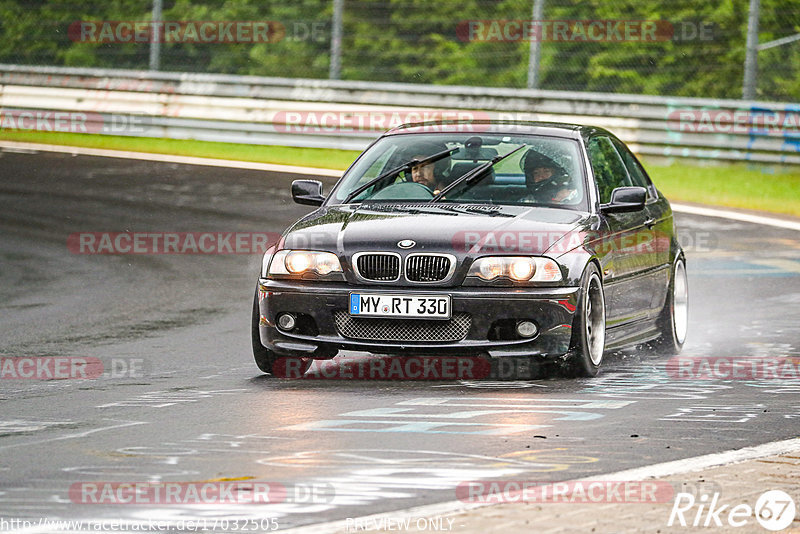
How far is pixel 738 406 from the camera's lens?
812 cm

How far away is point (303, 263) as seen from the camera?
29.3 ft

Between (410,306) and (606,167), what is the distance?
92.9 inches

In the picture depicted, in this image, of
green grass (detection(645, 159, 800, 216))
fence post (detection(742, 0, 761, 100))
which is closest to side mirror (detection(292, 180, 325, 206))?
green grass (detection(645, 159, 800, 216))

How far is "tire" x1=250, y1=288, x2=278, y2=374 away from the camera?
9.12 meters

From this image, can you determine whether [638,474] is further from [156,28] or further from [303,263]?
[156,28]

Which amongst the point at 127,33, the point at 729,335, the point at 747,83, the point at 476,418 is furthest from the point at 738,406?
the point at 127,33

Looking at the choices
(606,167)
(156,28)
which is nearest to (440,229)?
(606,167)

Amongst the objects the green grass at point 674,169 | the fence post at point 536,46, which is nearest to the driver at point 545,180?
the green grass at point 674,169

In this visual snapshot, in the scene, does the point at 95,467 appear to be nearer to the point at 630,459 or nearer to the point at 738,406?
the point at 630,459

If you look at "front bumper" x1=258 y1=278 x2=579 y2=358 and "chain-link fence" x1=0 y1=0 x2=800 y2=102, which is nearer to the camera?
"front bumper" x1=258 y1=278 x2=579 y2=358

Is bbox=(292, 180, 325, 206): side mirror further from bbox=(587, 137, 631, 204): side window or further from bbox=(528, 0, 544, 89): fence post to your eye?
bbox=(528, 0, 544, 89): fence post

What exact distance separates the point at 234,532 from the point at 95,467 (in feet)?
4.18

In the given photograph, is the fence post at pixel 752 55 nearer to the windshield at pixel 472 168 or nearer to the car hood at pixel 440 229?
the windshield at pixel 472 168

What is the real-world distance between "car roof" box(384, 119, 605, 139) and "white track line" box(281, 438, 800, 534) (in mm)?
3619
